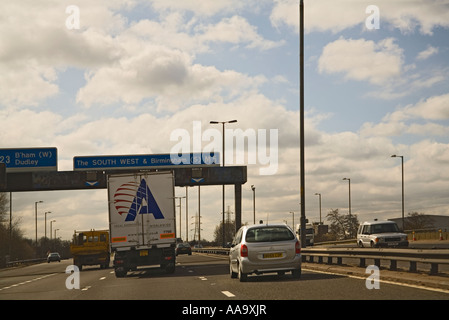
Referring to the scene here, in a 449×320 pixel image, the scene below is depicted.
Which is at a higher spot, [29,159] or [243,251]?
[29,159]

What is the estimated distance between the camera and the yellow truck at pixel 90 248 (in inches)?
1436

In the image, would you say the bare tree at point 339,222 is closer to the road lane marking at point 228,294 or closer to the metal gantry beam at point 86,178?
the metal gantry beam at point 86,178

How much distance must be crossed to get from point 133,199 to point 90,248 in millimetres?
14499

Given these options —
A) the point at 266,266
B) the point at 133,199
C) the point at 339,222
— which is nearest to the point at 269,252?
the point at 266,266

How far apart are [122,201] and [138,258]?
219cm

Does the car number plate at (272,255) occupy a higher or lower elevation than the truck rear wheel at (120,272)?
higher

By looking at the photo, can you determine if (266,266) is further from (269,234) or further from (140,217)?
(140,217)

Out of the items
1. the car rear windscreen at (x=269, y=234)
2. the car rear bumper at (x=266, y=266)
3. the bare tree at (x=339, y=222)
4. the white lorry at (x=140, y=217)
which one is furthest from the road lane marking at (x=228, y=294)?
Result: the bare tree at (x=339, y=222)

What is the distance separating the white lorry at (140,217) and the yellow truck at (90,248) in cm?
1325

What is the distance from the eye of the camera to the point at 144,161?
45.8 metres
